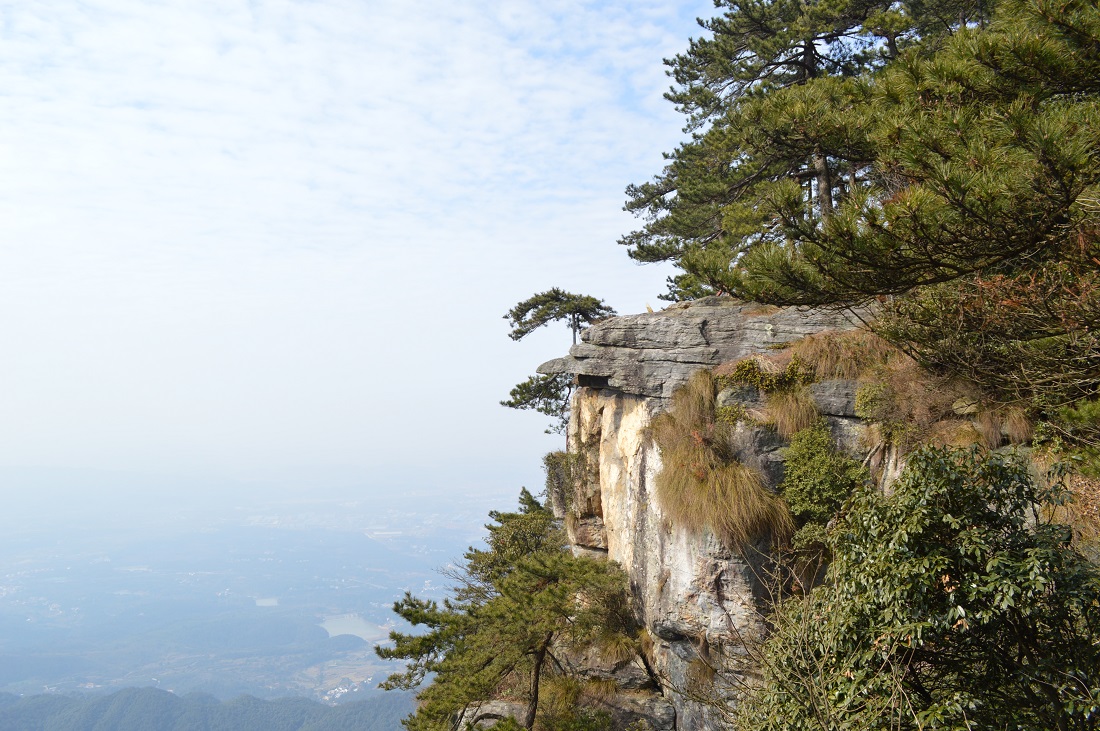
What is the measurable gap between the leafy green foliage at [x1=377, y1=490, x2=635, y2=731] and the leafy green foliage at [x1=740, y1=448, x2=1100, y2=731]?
534 centimetres

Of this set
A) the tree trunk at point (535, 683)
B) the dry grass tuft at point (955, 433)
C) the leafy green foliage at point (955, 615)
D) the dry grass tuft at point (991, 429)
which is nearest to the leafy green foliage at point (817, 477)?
the dry grass tuft at point (955, 433)

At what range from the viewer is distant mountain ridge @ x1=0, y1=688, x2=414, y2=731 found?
89.9 metres

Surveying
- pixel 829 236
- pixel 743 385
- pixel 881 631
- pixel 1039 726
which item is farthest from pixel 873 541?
pixel 743 385

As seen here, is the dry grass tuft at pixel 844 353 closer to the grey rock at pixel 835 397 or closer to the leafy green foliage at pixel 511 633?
the grey rock at pixel 835 397

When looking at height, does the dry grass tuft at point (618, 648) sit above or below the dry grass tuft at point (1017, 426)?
below

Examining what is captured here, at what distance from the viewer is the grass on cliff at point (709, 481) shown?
9953 mm

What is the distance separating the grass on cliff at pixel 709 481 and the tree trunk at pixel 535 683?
291 cm

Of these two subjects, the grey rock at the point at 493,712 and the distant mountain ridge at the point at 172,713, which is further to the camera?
the distant mountain ridge at the point at 172,713

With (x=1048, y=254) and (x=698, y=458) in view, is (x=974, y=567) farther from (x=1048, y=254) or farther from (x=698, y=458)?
(x=698, y=458)

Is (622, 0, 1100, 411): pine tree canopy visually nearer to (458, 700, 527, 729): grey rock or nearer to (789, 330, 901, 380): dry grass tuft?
(789, 330, 901, 380): dry grass tuft

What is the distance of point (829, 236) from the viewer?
6.25 metres

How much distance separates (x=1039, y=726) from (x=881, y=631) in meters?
1.08

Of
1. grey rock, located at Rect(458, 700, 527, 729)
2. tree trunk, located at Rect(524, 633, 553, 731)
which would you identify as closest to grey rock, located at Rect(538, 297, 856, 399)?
tree trunk, located at Rect(524, 633, 553, 731)

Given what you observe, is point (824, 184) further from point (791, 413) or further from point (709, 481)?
point (709, 481)
